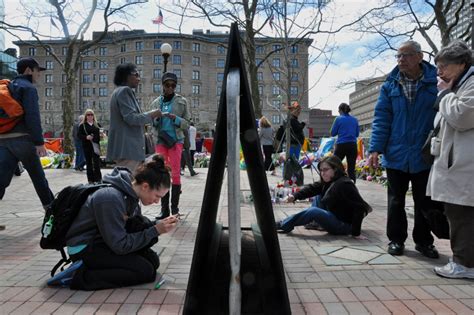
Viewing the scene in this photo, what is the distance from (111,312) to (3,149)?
3397 millimetres

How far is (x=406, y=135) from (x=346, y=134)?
590 cm

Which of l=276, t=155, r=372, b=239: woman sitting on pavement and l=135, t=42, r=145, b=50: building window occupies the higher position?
l=135, t=42, r=145, b=50: building window

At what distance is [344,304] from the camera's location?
9.62 ft

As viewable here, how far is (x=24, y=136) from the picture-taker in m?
5.32

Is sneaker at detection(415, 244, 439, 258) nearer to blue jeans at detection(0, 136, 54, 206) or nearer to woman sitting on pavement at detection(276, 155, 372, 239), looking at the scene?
woman sitting on pavement at detection(276, 155, 372, 239)

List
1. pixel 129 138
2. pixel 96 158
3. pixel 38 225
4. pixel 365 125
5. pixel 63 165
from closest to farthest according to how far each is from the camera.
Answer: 1. pixel 129 138
2. pixel 38 225
3. pixel 96 158
4. pixel 63 165
5. pixel 365 125

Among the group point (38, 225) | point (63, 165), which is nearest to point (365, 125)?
point (63, 165)

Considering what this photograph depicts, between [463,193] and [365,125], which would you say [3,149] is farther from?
[365,125]

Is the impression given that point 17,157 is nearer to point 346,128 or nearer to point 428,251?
point 428,251

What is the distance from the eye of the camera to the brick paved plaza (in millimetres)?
2865

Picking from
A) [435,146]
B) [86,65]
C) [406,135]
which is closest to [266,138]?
[406,135]

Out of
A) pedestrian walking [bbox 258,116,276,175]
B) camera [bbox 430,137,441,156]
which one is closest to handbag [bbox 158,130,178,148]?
camera [bbox 430,137,441,156]

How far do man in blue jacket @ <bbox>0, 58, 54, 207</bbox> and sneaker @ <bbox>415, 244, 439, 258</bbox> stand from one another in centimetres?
445

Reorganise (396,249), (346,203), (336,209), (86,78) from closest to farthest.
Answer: (396,249)
(346,203)
(336,209)
(86,78)
